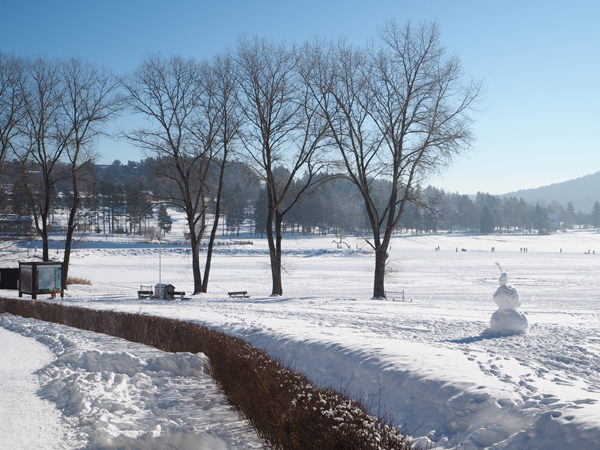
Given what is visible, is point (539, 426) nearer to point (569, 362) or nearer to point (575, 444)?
point (575, 444)

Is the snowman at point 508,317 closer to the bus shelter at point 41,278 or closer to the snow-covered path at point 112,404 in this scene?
the snow-covered path at point 112,404

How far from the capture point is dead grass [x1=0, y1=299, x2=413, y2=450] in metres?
4.72

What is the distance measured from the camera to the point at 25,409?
7234mm

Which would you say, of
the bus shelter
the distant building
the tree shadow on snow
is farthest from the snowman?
the distant building

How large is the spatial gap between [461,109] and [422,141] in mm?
2380

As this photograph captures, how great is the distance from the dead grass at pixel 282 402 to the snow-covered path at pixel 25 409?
2519 millimetres

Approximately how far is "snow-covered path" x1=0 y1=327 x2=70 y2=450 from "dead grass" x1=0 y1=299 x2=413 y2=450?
2519 millimetres

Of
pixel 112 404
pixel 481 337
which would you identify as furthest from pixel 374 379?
pixel 481 337

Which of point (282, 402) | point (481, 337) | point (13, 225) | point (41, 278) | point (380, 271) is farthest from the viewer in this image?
point (13, 225)

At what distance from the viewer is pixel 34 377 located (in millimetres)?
9203

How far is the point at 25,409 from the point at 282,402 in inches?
165

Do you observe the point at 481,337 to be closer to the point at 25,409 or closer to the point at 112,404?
the point at 112,404

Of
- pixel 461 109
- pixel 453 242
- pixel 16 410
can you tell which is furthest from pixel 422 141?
pixel 453 242

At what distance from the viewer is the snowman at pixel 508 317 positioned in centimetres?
1132
